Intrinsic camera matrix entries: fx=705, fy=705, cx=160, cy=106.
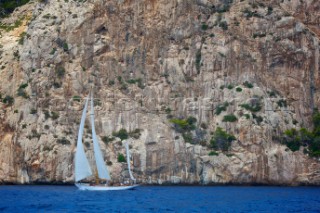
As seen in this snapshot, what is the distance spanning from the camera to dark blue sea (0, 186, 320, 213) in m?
53.4

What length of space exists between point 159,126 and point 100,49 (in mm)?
13276

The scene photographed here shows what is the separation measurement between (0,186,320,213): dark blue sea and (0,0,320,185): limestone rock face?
11.2 feet

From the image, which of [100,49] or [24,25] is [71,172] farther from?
[24,25]

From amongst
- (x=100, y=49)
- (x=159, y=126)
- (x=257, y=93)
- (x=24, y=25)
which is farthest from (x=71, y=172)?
(x=24, y=25)

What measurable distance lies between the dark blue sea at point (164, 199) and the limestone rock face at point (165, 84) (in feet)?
11.2

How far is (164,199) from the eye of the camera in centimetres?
6194

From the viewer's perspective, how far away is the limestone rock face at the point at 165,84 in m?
79.8

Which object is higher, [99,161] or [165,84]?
[165,84]

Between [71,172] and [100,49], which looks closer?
[71,172]

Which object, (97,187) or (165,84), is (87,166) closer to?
(97,187)

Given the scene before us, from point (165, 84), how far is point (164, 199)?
27616 millimetres

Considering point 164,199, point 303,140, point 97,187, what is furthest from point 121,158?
point 303,140

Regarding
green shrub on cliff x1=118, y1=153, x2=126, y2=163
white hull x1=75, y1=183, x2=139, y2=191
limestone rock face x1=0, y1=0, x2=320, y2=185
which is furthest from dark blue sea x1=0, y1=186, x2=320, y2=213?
green shrub on cliff x1=118, y1=153, x2=126, y2=163

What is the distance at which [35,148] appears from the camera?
8000cm
